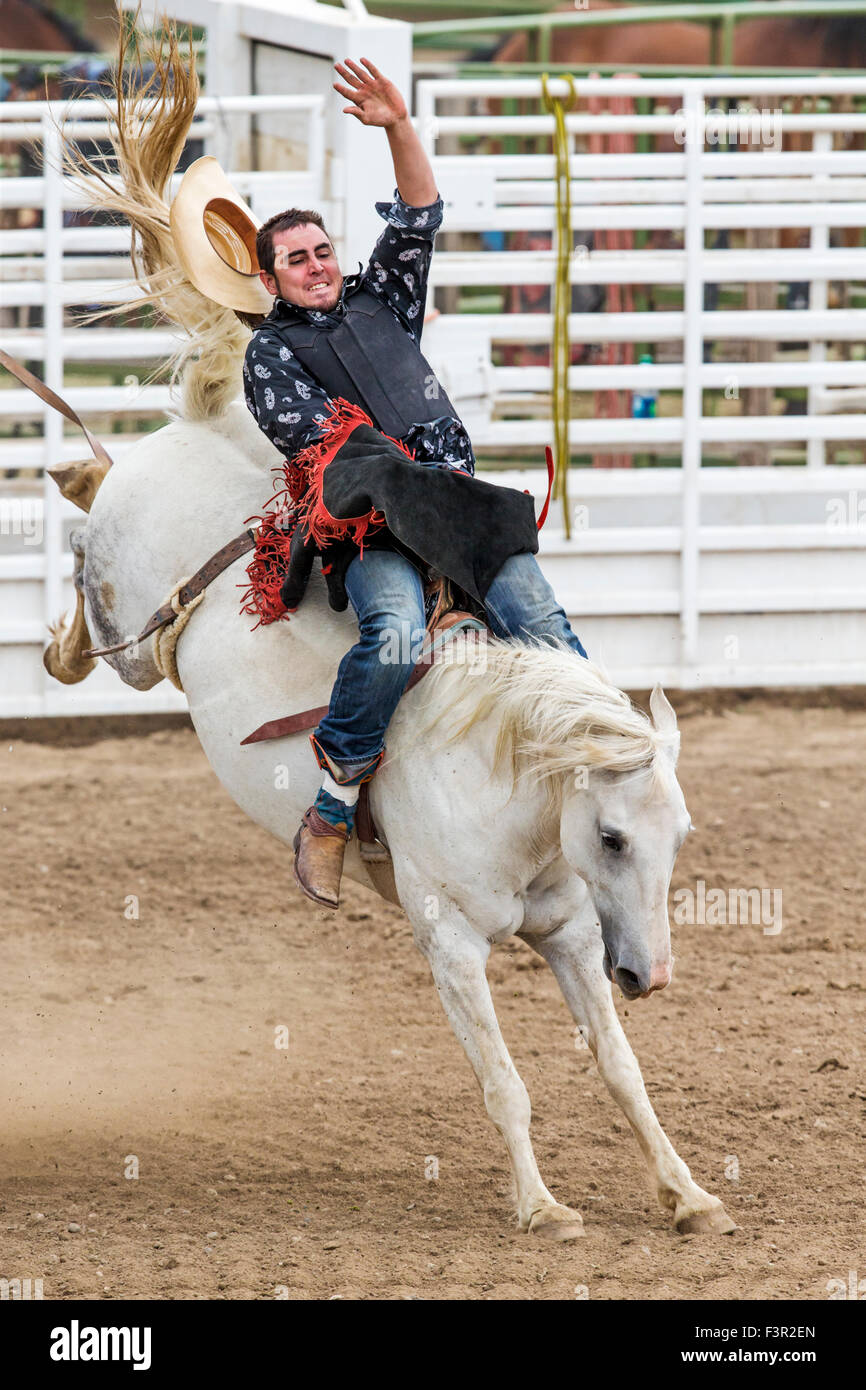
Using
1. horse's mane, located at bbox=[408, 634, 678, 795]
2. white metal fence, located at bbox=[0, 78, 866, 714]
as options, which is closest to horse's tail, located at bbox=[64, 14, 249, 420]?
horse's mane, located at bbox=[408, 634, 678, 795]

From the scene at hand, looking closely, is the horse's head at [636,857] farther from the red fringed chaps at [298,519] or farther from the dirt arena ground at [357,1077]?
the red fringed chaps at [298,519]

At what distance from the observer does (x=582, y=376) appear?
7594 millimetres

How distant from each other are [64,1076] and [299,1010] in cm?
74

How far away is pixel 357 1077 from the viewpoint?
447 cm

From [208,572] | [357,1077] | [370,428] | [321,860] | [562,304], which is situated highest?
[562,304]

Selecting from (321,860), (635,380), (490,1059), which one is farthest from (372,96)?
(635,380)

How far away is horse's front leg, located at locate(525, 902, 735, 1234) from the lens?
349 cm

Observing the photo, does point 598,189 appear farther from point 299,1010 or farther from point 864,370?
point 299,1010

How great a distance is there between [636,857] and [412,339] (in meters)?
1.40

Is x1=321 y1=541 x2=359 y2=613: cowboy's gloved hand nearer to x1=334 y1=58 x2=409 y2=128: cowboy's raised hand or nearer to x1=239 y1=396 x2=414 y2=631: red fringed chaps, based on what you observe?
x1=239 y1=396 x2=414 y2=631: red fringed chaps

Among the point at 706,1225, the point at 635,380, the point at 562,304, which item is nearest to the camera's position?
the point at 706,1225

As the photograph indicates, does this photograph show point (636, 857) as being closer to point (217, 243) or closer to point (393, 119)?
point (393, 119)

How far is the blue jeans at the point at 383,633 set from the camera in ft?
11.4

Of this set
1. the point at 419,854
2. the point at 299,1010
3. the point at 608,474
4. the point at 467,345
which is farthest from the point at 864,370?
the point at 419,854
